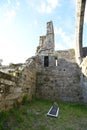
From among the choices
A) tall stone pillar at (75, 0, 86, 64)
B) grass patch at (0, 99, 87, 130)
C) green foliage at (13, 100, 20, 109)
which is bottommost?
grass patch at (0, 99, 87, 130)

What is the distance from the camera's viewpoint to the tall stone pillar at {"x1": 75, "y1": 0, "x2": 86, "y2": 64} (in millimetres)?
9023

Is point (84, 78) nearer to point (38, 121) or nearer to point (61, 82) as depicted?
point (61, 82)

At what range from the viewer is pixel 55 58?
12.6 metres

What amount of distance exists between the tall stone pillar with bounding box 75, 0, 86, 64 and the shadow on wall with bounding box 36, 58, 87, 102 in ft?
2.32

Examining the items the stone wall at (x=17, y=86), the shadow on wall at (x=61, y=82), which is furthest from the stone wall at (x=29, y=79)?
the shadow on wall at (x=61, y=82)

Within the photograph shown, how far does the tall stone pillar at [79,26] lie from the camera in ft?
29.6

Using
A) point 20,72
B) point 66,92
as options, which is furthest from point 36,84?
point 20,72

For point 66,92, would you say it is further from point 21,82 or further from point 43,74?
point 21,82

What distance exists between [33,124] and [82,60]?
599 centimetres

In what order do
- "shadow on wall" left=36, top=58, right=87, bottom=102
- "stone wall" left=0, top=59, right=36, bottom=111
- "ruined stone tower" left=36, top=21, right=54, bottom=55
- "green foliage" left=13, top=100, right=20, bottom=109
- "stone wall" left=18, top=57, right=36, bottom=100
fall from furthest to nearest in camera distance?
"ruined stone tower" left=36, top=21, right=54, bottom=55
"shadow on wall" left=36, top=58, right=87, bottom=102
"stone wall" left=18, top=57, right=36, bottom=100
"green foliage" left=13, top=100, right=20, bottom=109
"stone wall" left=0, top=59, right=36, bottom=111

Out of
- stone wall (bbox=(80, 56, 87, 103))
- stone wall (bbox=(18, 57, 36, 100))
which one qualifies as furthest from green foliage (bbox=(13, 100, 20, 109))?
stone wall (bbox=(80, 56, 87, 103))

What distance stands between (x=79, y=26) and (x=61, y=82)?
141 inches

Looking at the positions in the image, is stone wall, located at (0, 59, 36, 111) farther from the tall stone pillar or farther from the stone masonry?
the tall stone pillar

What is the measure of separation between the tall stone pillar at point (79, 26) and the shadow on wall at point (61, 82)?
0.71m
